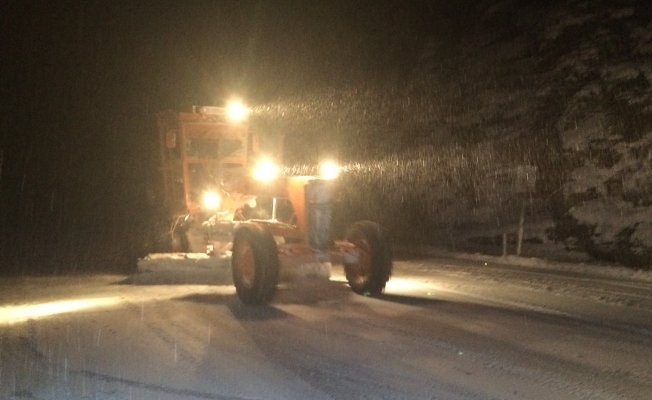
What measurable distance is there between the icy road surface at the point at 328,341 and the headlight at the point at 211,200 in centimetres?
189

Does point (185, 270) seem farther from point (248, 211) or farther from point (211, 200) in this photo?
point (211, 200)

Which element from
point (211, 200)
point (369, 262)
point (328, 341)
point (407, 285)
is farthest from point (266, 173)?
point (328, 341)

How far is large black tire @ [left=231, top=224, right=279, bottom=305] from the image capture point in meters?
11.8

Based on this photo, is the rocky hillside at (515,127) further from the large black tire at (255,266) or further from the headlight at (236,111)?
the large black tire at (255,266)

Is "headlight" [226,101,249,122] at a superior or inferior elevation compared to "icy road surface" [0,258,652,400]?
superior

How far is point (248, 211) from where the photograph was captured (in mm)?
14656

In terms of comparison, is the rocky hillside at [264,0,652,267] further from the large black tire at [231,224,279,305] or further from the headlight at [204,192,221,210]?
the large black tire at [231,224,279,305]

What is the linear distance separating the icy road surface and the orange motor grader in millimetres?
594

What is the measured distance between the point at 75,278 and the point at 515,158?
16757 mm

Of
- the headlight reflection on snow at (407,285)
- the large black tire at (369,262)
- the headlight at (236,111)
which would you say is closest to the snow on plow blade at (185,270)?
the large black tire at (369,262)

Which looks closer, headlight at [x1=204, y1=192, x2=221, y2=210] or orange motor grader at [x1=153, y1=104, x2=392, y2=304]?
orange motor grader at [x1=153, y1=104, x2=392, y2=304]

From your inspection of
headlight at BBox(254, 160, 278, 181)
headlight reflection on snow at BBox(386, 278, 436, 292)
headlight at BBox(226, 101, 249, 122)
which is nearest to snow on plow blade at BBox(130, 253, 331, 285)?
headlight at BBox(254, 160, 278, 181)

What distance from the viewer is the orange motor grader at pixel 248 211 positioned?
1253 centimetres

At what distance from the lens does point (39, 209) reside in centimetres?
3747
